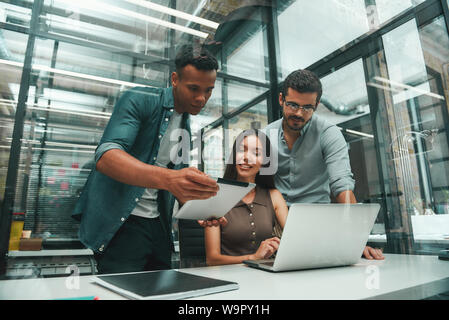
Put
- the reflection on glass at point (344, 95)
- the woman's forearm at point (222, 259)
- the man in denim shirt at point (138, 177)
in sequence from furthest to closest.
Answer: the reflection on glass at point (344, 95) < the woman's forearm at point (222, 259) < the man in denim shirt at point (138, 177)

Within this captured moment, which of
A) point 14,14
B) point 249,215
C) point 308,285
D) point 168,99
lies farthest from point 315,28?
point 308,285

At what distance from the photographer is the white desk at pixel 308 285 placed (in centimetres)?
57

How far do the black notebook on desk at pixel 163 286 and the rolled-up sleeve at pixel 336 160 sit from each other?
3.51ft

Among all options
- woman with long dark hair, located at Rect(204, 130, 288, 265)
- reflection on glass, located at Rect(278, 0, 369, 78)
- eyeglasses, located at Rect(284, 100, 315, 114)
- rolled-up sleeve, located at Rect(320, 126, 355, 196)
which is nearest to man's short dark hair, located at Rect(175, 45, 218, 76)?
woman with long dark hair, located at Rect(204, 130, 288, 265)

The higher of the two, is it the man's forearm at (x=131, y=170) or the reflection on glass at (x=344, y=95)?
the reflection on glass at (x=344, y=95)

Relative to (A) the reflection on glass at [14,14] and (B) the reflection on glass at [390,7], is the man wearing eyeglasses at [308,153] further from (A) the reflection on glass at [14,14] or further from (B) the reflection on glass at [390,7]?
(A) the reflection on glass at [14,14]

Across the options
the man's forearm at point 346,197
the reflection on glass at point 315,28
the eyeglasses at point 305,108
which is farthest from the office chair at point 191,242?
the reflection on glass at point 315,28

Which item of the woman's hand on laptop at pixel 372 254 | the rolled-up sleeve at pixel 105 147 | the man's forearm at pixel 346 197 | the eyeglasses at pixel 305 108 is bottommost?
the woman's hand on laptop at pixel 372 254

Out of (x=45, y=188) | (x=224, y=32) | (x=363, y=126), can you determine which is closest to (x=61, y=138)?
(x=45, y=188)

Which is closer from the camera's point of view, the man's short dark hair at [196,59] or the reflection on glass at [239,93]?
the man's short dark hair at [196,59]

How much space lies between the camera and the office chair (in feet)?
4.72

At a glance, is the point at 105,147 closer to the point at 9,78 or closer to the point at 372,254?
the point at 9,78

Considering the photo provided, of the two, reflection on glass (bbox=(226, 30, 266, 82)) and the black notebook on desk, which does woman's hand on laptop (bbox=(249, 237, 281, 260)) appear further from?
reflection on glass (bbox=(226, 30, 266, 82))
